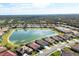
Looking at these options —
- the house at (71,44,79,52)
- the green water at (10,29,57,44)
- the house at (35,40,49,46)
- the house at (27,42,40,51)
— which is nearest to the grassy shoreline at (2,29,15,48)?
the green water at (10,29,57,44)

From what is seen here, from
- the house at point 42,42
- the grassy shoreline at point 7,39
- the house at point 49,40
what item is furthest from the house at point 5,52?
the house at point 49,40

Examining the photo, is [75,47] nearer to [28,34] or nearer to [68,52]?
[68,52]

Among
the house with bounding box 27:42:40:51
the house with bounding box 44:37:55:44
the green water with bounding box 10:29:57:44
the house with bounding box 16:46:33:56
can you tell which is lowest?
the house with bounding box 16:46:33:56

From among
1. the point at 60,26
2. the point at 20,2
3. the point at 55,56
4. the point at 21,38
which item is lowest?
the point at 55,56

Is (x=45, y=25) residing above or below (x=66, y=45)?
above

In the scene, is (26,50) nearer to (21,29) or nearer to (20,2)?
(21,29)

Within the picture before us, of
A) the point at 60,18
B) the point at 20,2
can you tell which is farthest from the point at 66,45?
the point at 20,2

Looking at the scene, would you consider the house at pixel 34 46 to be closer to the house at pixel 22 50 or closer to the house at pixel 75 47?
the house at pixel 22 50

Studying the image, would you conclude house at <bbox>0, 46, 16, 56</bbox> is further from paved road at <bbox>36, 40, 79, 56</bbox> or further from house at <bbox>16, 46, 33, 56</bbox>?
paved road at <bbox>36, 40, 79, 56</bbox>
